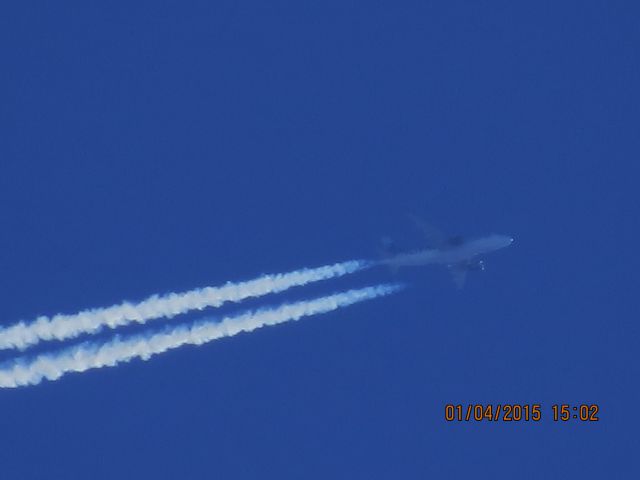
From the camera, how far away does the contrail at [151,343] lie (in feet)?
162

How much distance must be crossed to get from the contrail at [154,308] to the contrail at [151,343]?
80 centimetres

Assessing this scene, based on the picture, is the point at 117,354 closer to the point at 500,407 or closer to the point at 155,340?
the point at 155,340

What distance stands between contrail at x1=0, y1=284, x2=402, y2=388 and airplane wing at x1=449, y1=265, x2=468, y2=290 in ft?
11.5

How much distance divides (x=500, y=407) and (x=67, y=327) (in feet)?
81.8

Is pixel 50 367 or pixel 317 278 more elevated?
pixel 317 278

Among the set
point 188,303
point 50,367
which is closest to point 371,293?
point 188,303

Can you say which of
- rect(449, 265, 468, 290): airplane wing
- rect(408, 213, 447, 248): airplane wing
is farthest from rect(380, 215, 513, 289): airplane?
rect(449, 265, 468, 290): airplane wing

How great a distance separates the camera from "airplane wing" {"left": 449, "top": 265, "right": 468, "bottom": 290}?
6444 centimetres

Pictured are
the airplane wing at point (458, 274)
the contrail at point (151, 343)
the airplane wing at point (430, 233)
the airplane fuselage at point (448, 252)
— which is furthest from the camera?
the airplane wing at point (458, 274)

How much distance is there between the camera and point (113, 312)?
177 feet

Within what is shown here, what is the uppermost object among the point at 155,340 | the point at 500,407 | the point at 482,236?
the point at 482,236

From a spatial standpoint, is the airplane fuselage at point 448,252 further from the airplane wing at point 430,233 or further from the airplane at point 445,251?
the airplane wing at point 430,233

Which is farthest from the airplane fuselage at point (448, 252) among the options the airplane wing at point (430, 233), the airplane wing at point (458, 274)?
the airplane wing at point (458, 274)

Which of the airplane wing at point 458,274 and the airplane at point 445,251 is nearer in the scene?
the airplane at point 445,251
